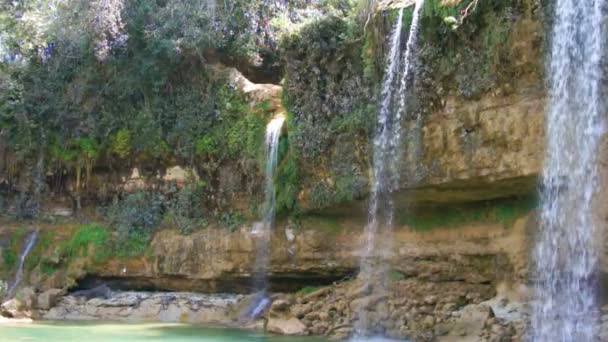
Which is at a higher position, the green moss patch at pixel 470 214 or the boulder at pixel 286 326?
the green moss patch at pixel 470 214

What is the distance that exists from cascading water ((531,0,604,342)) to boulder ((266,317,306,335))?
4561 mm

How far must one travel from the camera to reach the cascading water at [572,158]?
11.8m

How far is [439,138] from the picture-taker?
13828 mm

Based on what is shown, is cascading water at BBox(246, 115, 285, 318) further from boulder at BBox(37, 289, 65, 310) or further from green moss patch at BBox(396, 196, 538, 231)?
boulder at BBox(37, 289, 65, 310)

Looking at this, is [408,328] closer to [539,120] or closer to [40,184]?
[539,120]

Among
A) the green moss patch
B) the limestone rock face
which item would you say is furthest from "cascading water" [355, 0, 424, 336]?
the limestone rock face

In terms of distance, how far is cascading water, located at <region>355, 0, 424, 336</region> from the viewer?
14.4 metres

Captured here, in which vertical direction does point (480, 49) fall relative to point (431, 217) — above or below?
above

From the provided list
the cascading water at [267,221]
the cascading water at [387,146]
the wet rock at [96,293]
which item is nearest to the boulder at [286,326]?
the cascading water at [387,146]

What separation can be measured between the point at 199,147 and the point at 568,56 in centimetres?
1060

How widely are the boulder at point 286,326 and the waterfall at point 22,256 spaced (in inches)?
316

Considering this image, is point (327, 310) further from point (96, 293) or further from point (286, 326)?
point (96, 293)

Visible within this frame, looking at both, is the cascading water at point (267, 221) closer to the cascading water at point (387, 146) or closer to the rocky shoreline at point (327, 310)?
the rocky shoreline at point (327, 310)

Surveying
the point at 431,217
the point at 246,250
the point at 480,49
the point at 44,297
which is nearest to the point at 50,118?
the point at 44,297
